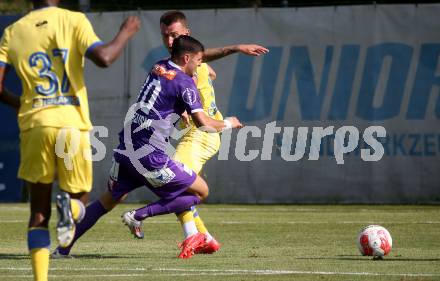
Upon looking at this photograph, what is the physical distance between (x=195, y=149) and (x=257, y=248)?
1.16m

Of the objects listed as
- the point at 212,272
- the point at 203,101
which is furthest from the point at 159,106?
the point at 212,272

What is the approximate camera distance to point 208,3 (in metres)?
21.6

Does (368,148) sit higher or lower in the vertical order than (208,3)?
lower

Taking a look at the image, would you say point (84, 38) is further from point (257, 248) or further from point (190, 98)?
point (257, 248)

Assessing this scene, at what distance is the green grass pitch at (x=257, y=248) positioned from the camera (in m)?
8.48

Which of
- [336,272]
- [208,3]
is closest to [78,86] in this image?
[336,272]

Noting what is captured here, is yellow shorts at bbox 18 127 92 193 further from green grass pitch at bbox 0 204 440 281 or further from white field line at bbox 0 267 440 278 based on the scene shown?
white field line at bbox 0 267 440 278

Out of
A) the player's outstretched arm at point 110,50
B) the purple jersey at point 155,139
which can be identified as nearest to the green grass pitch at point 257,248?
the purple jersey at point 155,139

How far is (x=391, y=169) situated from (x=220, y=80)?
3.19 meters

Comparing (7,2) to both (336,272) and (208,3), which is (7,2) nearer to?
(208,3)

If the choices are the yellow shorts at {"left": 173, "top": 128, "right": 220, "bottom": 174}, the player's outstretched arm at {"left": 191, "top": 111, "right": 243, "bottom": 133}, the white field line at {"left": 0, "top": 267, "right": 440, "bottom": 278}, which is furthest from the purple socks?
the white field line at {"left": 0, "top": 267, "right": 440, "bottom": 278}

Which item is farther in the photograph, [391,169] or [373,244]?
[391,169]

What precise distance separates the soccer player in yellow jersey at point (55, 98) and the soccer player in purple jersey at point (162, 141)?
8.65 feet

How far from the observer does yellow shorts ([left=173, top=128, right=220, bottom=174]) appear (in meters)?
10.8
